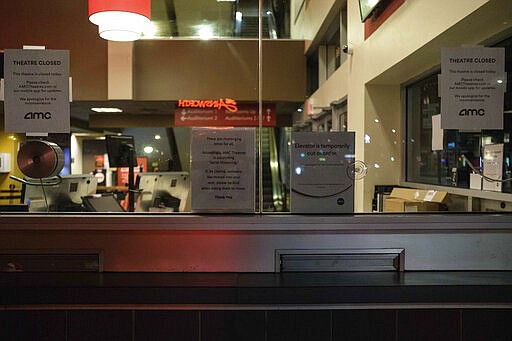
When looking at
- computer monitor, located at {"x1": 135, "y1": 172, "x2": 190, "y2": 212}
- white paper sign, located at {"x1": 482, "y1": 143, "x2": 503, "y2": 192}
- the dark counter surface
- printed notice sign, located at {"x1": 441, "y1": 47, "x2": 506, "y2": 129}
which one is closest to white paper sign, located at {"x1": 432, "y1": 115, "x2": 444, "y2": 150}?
printed notice sign, located at {"x1": 441, "y1": 47, "x2": 506, "y2": 129}

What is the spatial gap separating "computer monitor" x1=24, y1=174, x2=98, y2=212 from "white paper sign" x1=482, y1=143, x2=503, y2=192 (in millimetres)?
2641

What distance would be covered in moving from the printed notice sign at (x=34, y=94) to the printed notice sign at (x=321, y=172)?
3.75 ft

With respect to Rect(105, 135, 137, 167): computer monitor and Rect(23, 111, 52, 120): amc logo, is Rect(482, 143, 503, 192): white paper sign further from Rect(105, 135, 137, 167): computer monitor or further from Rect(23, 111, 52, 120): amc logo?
Rect(105, 135, 137, 167): computer monitor

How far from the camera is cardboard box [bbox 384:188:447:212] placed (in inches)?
113

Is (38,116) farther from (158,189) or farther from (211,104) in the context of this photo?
(211,104)

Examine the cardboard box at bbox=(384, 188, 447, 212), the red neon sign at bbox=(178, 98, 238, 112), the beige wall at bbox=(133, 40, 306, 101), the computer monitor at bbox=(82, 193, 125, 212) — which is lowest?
the computer monitor at bbox=(82, 193, 125, 212)

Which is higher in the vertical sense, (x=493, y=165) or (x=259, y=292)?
(x=493, y=165)

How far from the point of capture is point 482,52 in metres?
2.30

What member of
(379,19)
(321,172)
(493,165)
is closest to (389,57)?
(379,19)

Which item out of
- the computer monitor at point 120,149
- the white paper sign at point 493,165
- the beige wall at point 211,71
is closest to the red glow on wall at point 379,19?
the beige wall at point 211,71

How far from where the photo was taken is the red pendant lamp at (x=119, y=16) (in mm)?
3182

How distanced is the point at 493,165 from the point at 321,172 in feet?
5.07

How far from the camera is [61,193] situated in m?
3.59

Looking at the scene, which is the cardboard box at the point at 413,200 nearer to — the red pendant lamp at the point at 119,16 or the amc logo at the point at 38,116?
the amc logo at the point at 38,116
